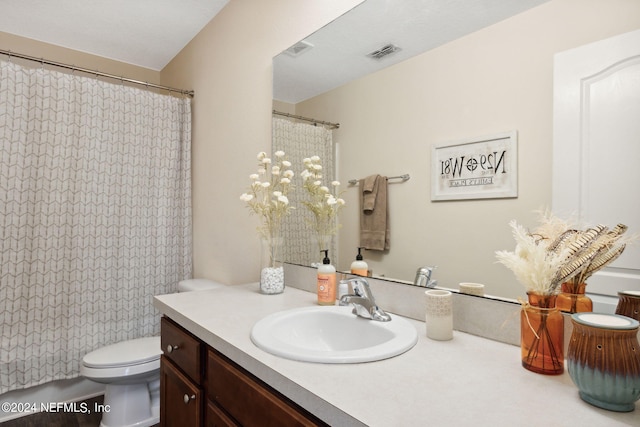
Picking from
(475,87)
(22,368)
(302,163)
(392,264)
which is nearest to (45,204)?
(22,368)

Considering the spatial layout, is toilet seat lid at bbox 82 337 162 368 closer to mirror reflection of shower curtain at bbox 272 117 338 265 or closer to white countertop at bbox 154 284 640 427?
mirror reflection of shower curtain at bbox 272 117 338 265

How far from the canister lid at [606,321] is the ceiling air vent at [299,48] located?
140 cm

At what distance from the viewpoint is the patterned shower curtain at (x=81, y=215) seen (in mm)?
1982

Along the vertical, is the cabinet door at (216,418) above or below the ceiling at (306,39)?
below

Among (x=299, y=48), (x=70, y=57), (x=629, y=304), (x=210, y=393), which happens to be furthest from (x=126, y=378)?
(x=70, y=57)

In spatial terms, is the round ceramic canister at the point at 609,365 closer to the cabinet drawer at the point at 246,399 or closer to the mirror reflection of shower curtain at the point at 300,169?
the cabinet drawer at the point at 246,399

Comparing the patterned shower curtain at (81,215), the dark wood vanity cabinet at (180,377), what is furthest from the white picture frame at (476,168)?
the patterned shower curtain at (81,215)

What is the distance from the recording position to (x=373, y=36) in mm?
1321

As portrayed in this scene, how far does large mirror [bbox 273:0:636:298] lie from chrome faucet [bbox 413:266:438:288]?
2cm

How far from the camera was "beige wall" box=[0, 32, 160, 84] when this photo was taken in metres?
2.45

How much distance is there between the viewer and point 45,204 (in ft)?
6.73

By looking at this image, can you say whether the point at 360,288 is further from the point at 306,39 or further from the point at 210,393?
the point at 306,39

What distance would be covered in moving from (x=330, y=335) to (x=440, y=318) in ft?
1.24

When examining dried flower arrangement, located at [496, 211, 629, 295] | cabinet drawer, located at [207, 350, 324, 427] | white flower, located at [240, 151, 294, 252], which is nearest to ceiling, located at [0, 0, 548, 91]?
white flower, located at [240, 151, 294, 252]
